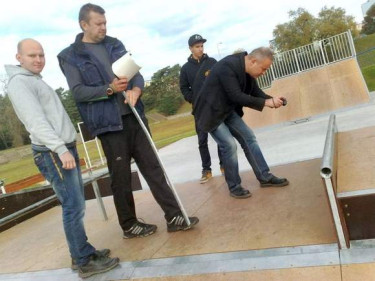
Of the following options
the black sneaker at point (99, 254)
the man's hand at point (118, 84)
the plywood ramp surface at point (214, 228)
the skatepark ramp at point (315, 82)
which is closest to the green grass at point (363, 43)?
the skatepark ramp at point (315, 82)

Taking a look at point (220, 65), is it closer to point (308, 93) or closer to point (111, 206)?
point (111, 206)

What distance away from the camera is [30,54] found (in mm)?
2941

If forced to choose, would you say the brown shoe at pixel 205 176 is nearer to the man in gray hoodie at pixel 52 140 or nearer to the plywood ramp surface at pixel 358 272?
the man in gray hoodie at pixel 52 140

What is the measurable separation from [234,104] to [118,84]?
1555 millimetres

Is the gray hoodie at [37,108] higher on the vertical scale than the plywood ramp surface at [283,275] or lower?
higher

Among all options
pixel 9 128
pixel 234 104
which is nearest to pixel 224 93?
pixel 234 104

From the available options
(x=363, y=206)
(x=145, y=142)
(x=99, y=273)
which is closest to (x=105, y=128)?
(x=145, y=142)

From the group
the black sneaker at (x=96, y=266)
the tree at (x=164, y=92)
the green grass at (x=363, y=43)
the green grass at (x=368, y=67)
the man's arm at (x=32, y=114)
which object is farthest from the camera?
the tree at (x=164, y=92)

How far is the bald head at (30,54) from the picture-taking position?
2.93 metres

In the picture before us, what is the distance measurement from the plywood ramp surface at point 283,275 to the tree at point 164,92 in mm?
56828

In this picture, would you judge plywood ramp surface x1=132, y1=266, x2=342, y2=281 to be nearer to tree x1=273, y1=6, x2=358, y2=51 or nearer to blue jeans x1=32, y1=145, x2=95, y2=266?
blue jeans x1=32, y1=145, x2=95, y2=266

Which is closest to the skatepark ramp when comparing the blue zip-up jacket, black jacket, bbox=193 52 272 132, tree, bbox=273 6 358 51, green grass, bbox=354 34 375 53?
black jacket, bbox=193 52 272 132

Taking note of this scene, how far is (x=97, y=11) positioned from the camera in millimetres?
3350

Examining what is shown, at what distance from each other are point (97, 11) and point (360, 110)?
324 inches
